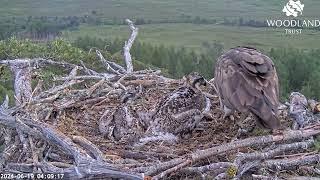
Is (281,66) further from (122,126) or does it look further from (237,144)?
(237,144)

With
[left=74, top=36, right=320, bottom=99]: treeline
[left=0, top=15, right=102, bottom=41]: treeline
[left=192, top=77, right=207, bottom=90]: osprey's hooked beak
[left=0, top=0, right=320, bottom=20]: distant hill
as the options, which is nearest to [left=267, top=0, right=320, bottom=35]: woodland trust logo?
[left=0, top=0, right=320, bottom=20]: distant hill

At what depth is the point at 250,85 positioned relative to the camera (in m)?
6.58

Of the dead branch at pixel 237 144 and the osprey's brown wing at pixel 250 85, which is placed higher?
the osprey's brown wing at pixel 250 85

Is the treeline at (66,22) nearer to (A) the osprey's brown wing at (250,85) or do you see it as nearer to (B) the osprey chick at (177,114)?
(B) the osprey chick at (177,114)

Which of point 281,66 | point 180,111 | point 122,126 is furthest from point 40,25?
point 180,111

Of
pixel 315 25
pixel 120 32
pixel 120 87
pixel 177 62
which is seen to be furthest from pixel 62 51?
pixel 315 25

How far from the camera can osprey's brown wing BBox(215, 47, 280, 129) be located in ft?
20.8

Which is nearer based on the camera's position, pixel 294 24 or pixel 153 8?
pixel 294 24

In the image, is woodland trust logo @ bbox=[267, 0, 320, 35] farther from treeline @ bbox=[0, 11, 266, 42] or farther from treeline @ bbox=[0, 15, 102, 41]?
treeline @ bbox=[0, 15, 102, 41]

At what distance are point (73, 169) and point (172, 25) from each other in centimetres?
6730

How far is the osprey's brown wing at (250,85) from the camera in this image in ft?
20.8

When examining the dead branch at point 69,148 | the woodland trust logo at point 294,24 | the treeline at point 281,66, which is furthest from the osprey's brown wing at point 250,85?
the woodland trust logo at point 294,24

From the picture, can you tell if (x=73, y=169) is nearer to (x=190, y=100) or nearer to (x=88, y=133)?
(x=88, y=133)

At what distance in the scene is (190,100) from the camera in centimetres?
748
